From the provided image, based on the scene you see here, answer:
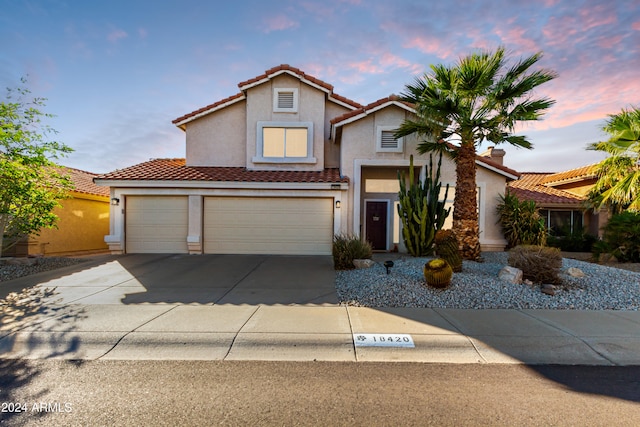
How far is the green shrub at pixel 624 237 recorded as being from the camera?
1007cm

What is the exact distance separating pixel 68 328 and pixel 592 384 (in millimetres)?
7210

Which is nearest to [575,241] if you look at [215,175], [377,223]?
[377,223]

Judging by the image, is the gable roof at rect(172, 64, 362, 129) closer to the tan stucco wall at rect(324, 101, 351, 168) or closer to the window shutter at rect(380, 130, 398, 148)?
the tan stucco wall at rect(324, 101, 351, 168)

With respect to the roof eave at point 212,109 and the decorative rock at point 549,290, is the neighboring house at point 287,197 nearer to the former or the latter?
the roof eave at point 212,109

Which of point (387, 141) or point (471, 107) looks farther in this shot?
point (387, 141)

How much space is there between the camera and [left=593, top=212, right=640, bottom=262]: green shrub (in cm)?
1007

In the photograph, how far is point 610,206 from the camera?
1438 centimetres

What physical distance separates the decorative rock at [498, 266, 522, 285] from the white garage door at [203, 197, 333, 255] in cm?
637

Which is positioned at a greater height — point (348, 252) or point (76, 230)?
point (76, 230)

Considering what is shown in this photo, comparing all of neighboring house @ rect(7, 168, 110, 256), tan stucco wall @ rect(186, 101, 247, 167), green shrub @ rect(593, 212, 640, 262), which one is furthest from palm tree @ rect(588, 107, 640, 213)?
neighboring house @ rect(7, 168, 110, 256)

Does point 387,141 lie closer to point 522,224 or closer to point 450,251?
point 450,251

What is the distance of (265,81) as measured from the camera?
1380 centimetres

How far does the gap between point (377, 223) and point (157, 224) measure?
922 centimetres

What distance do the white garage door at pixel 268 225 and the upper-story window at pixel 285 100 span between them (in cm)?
448
